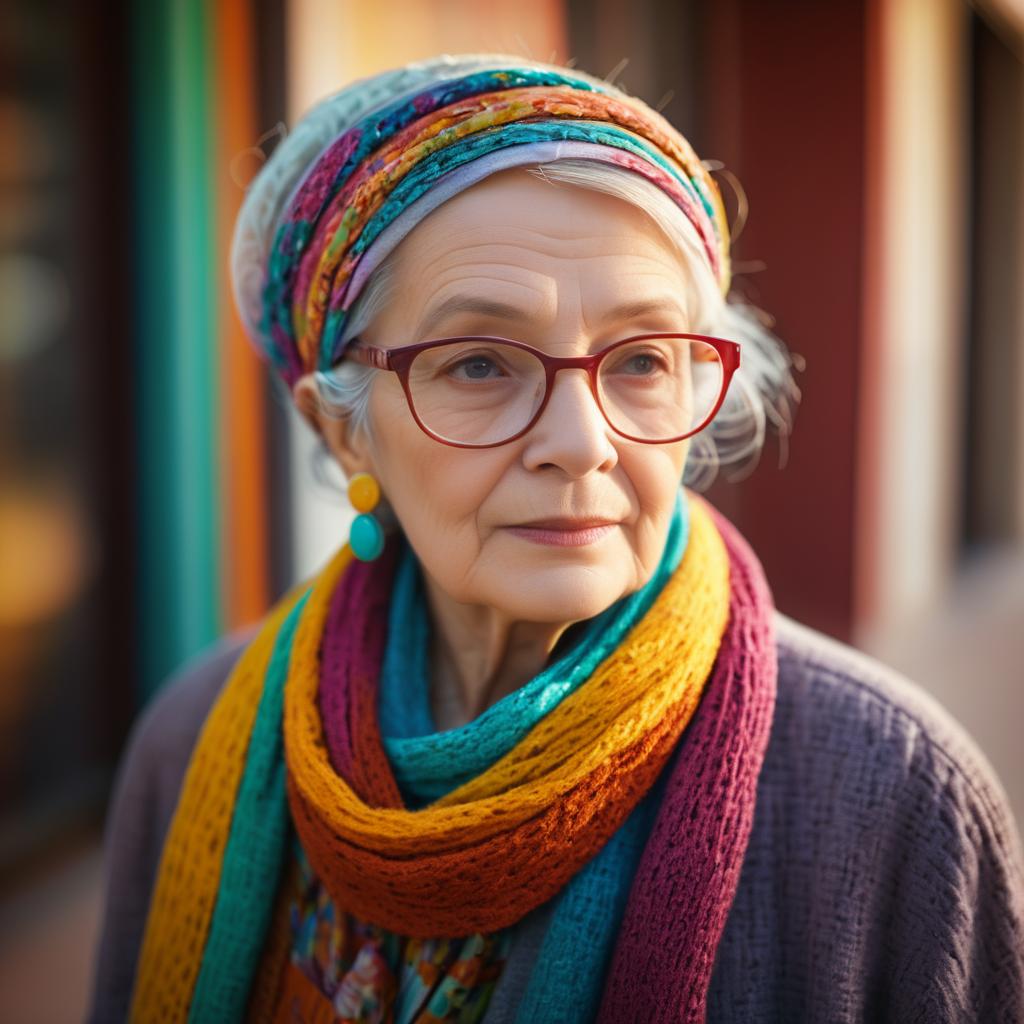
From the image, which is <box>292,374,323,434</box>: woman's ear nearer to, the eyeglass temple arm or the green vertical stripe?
the eyeglass temple arm

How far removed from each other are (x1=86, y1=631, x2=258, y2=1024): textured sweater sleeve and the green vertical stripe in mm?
1891

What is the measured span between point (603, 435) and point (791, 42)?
11.9ft

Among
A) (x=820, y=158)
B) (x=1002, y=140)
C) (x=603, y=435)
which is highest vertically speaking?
(x=1002, y=140)

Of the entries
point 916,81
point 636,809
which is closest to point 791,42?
point 916,81

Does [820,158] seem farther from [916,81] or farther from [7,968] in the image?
[7,968]

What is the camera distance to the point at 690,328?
1605mm

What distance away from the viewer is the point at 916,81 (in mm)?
5195

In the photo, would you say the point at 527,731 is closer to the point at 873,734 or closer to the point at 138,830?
the point at 873,734

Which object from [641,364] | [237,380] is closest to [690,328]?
[641,364]

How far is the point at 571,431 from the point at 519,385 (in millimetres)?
135

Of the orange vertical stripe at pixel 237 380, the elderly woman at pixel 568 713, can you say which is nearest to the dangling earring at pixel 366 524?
the elderly woman at pixel 568 713

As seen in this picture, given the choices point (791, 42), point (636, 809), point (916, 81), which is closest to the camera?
point (636, 809)

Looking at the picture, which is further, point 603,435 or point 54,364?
point 54,364

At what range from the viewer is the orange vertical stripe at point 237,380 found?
3.70 meters
